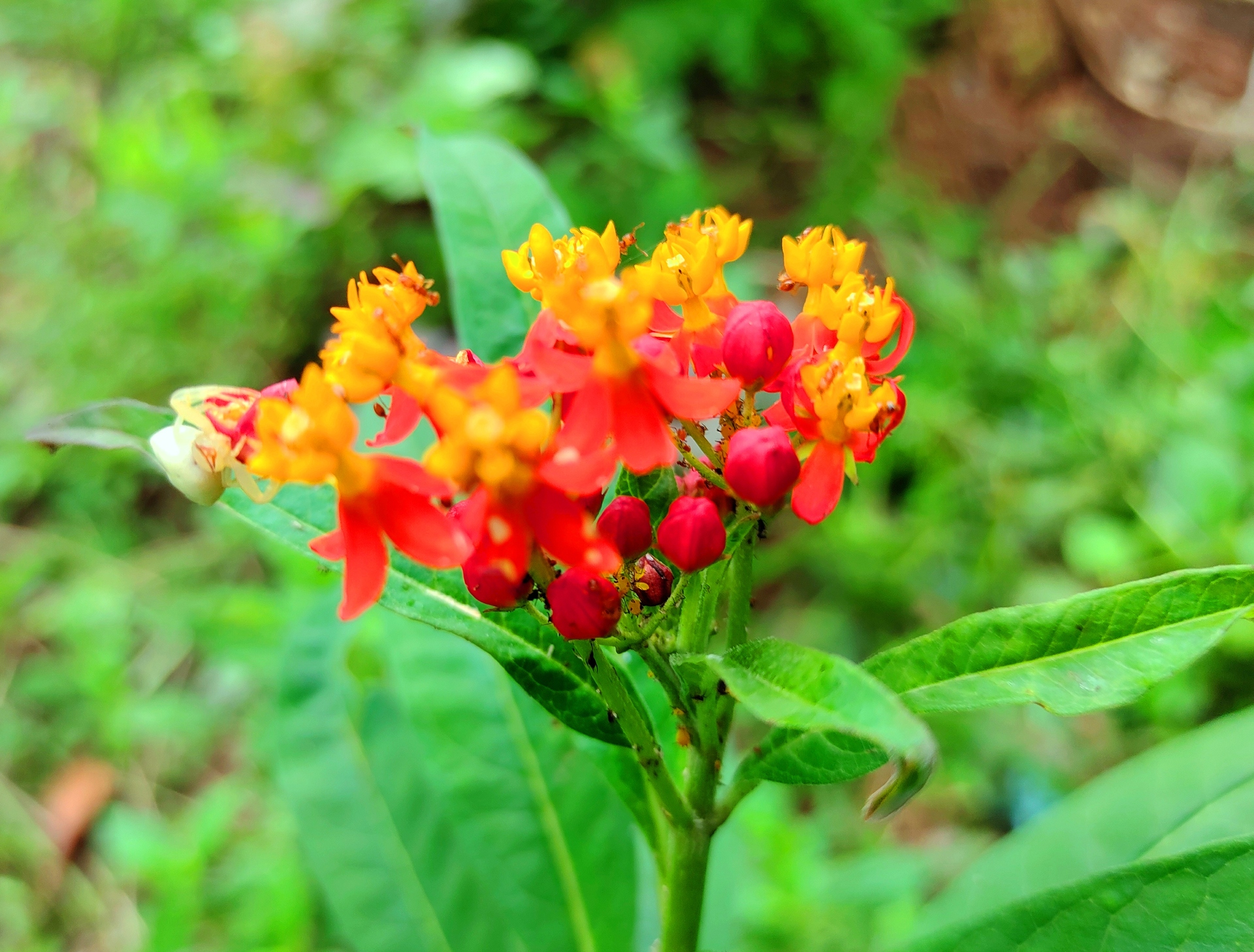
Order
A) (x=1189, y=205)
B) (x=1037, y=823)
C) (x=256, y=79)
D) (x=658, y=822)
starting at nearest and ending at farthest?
(x=658, y=822) < (x=1037, y=823) < (x=256, y=79) < (x=1189, y=205)

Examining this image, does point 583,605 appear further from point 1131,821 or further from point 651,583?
point 1131,821

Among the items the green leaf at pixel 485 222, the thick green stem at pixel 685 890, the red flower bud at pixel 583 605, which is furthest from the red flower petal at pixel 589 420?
the green leaf at pixel 485 222

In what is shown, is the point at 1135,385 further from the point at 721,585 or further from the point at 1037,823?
the point at 721,585

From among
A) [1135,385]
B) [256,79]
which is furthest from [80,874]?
[1135,385]

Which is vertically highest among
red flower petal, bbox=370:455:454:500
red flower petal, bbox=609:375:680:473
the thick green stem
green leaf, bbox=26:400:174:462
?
red flower petal, bbox=609:375:680:473

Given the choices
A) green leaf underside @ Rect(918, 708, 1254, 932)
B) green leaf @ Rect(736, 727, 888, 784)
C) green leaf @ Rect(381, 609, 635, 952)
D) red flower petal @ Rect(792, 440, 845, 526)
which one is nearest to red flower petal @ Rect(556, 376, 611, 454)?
red flower petal @ Rect(792, 440, 845, 526)

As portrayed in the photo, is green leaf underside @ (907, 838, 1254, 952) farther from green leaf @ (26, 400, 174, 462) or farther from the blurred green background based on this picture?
green leaf @ (26, 400, 174, 462)
